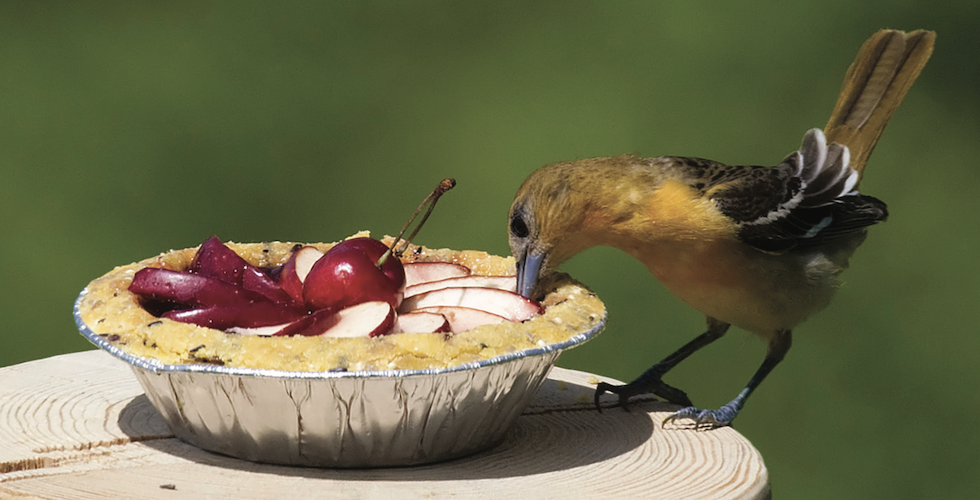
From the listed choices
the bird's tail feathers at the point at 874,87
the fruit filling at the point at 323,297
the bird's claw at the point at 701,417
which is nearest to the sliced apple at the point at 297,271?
the fruit filling at the point at 323,297

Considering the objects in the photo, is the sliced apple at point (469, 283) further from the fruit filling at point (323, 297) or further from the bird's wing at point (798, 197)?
the bird's wing at point (798, 197)

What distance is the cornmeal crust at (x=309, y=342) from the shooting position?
6.39 ft

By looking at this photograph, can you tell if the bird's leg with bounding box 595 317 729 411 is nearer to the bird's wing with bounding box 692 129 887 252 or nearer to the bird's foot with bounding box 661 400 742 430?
the bird's foot with bounding box 661 400 742 430

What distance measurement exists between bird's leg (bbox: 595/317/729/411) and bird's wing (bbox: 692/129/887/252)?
0.38m

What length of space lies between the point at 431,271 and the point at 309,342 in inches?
28.7

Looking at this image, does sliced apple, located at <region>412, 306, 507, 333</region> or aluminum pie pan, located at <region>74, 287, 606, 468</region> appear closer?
aluminum pie pan, located at <region>74, 287, 606, 468</region>

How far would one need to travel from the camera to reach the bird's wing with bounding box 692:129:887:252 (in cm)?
291

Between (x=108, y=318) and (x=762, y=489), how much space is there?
1431mm

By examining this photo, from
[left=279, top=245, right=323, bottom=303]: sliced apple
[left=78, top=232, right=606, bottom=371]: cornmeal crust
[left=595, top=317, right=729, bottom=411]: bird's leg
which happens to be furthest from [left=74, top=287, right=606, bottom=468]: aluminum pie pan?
[left=595, top=317, right=729, bottom=411]: bird's leg

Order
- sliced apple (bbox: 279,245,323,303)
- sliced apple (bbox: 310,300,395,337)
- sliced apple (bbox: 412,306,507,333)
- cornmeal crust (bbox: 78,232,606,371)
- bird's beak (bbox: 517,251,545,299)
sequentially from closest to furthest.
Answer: cornmeal crust (bbox: 78,232,606,371)
sliced apple (bbox: 310,300,395,337)
sliced apple (bbox: 412,306,507,333)
sliced apple (bbox: 279,245,323,303)
bird's beak (bbox: 517,251,545,299)

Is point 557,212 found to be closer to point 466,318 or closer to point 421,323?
point 466,318

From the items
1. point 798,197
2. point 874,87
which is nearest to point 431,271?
point 798,197

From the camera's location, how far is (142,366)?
6.63 ft

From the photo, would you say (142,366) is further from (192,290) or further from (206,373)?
(192,290)
